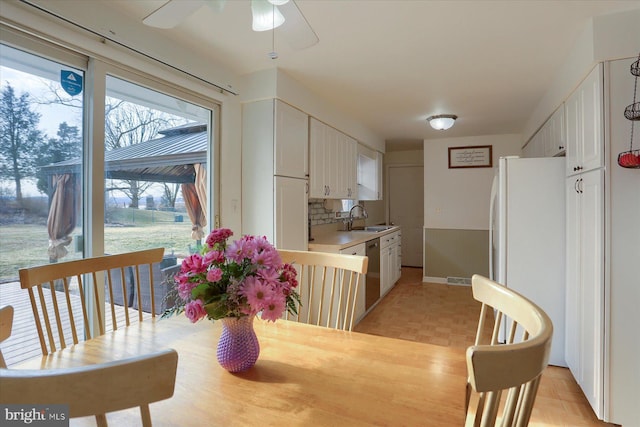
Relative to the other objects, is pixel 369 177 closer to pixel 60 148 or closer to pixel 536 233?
pixel 536 233

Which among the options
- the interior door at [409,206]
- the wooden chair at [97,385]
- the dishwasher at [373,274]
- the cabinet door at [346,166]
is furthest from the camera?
the interior door at [409,206]

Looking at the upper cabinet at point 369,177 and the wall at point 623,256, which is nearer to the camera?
the wall at point 623,256

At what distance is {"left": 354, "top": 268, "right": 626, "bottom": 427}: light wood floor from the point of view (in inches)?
79.2

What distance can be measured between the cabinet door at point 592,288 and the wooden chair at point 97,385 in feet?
7.47

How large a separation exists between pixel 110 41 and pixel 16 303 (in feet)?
4.58

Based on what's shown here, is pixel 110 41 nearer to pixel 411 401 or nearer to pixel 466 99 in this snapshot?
pixel 411 401

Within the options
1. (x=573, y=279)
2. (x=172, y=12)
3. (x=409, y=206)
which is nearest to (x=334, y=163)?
(x=573, y=279)

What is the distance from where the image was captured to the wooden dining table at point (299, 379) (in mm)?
745

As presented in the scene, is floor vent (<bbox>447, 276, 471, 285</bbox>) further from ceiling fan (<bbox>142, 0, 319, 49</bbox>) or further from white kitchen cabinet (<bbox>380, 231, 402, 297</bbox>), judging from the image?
ceiling fan (<bbox>142, 0, 319, 49</bbox>)

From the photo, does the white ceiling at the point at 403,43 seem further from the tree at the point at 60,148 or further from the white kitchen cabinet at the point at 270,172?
the tree at the point at 60,148

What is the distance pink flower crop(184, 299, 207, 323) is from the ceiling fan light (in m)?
1.02

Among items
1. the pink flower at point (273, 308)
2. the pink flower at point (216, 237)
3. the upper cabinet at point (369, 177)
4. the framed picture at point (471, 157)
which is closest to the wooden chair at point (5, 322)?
the pink flower at point (216, 237)

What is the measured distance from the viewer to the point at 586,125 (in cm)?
207

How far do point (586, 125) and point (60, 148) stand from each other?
3.02 m
